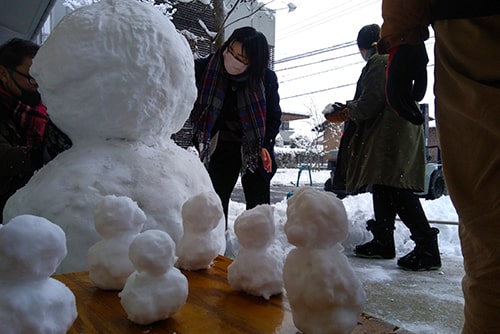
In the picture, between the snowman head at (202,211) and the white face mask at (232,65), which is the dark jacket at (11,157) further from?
the white face mask at (232,65)

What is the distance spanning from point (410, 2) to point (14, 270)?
1121mm

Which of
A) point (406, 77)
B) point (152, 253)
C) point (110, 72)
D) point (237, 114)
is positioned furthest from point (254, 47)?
point (152, 253)

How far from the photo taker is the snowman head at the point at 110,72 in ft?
4.78

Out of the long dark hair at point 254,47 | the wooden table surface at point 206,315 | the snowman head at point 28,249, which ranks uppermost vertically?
the long dark hair at point 254,47

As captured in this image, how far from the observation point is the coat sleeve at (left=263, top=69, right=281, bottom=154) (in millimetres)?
2629

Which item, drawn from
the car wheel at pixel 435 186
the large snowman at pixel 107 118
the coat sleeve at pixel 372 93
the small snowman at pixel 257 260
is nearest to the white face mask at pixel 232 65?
the large snowman at pixel 107 118

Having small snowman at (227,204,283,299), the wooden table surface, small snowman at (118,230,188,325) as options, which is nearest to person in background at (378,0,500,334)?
the wooden table surface

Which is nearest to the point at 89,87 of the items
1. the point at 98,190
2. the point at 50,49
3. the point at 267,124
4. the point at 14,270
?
the point at 50,49

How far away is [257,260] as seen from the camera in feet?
3.43

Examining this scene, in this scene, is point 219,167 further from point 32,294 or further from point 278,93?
point 32,294

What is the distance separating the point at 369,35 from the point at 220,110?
1.29 m

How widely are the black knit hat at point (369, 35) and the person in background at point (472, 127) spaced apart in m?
1.89

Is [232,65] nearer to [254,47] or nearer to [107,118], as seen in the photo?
[254,47]

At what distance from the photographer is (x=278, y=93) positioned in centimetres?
271
